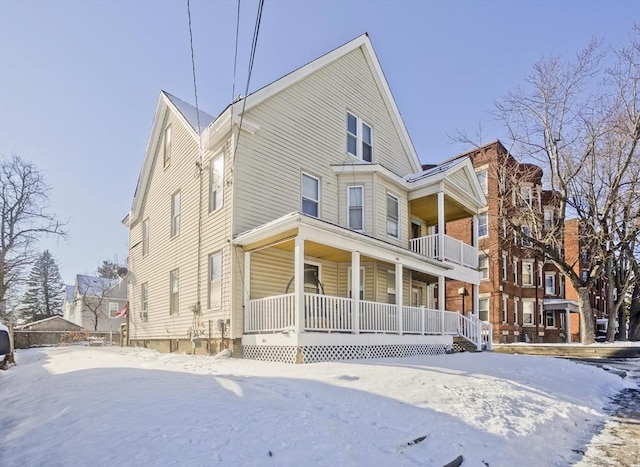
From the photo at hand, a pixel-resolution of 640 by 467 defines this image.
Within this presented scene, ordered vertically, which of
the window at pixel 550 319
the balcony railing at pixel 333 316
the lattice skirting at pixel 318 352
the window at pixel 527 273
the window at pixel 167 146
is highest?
the window at pixel 167 146

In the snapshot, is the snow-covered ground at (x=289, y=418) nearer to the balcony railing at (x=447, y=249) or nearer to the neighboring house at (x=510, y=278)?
the balcony railing at (x=447, y=249)

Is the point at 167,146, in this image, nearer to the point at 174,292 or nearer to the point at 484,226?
the point at 174,292

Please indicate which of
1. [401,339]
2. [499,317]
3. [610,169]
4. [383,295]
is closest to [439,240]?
[383,295]

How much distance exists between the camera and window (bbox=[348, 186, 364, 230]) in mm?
14406

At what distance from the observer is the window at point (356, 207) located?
14.4 metres

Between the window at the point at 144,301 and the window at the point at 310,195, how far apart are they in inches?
303

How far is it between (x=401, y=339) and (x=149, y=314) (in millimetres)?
9577

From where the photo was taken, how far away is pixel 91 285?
44.6 metres

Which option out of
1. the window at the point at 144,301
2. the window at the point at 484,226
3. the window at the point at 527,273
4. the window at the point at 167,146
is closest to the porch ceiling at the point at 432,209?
the window at the point at 167,146

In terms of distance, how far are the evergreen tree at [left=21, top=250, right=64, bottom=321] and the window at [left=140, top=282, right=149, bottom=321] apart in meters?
46.8

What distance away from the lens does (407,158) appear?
61.1 feet

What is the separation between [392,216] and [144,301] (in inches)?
401

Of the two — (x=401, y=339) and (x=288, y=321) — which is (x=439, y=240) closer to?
(x=401, y=339)

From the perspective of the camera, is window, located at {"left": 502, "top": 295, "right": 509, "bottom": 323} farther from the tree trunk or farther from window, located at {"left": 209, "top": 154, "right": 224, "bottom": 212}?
window, located at {"left": 209, "top": 154, "right": 224, "bottom": 212}
